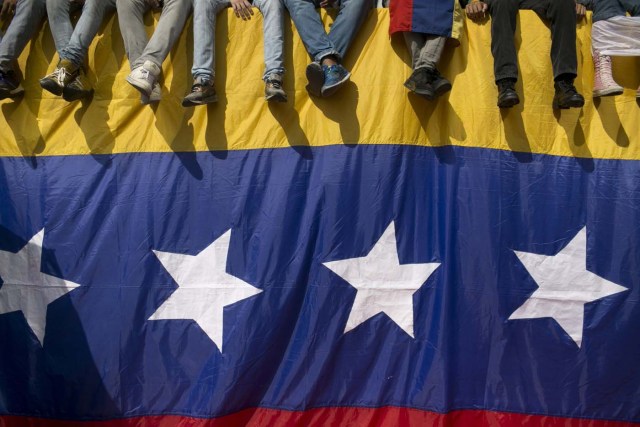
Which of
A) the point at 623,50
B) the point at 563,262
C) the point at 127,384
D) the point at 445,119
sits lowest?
the point at 127,384

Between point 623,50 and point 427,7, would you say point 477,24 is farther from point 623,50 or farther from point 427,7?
point 623,50

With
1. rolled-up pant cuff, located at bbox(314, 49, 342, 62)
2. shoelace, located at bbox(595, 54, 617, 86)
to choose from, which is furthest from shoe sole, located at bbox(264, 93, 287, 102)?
shoelace, located at bbox(595, 54, 617, 86)

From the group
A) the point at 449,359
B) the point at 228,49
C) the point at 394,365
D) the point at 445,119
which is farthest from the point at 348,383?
the point at 228,49

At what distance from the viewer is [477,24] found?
337 centimetres

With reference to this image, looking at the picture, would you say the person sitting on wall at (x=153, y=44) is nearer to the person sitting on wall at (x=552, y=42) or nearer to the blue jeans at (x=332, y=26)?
the blue jeans at (x=332, y=26)

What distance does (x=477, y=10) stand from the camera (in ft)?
11.0

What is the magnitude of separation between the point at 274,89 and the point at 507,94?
3.88 ft

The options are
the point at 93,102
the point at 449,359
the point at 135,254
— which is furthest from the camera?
the point at 93,102

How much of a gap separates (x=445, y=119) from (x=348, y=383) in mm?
1464

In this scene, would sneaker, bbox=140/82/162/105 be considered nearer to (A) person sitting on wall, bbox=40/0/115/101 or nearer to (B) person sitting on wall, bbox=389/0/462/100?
(A) person sitting on wall, bbox=40/0/115/101

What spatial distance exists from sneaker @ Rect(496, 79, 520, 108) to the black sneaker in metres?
0.27

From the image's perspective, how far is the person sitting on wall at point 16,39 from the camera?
3.36 m

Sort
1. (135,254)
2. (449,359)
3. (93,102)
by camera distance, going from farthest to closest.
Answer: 1. (93,102)
2. (135,254)
3. (449,359)

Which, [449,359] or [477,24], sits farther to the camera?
[477,24]
